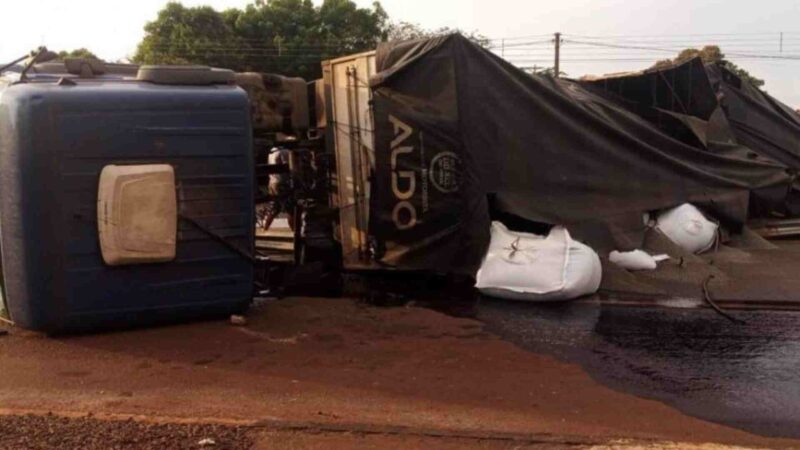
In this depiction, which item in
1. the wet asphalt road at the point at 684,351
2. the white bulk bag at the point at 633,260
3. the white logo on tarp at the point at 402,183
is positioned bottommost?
the wet asphalt road at the point at 684,351

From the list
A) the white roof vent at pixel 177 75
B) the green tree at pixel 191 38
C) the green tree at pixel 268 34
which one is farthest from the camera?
the green tree at pixel 268 34

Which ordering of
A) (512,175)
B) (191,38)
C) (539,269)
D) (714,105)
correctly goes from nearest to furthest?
1. (539,269)
2. (512,175)
3. (714,105)
4. (191,38)

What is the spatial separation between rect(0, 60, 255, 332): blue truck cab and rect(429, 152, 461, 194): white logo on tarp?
6.45 ft

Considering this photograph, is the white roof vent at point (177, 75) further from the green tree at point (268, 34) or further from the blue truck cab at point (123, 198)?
the green tree at point (268, 34)

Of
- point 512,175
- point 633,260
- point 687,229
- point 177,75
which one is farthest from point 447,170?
point 687,229

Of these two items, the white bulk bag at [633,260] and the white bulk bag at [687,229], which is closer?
the white bulk bag at [633,260]

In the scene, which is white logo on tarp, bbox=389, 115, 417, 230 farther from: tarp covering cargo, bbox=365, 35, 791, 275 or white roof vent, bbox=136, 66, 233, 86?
white roof vent, bbox=136, 66, 233, 86

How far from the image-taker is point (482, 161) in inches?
303

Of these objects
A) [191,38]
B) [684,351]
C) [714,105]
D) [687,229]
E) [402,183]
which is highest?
[191,38]

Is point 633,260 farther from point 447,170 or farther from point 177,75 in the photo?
point 177,75

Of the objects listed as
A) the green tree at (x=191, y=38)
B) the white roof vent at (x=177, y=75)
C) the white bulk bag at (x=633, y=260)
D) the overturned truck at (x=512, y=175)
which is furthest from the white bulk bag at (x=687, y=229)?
the green tree at (x=191, y=38)

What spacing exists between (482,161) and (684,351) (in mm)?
2780

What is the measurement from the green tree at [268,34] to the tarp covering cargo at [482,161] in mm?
22796

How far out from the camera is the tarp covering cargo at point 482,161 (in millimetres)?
7480
